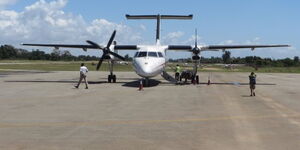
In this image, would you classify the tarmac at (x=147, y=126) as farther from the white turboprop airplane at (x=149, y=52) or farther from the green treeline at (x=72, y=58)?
the green treeline at (x=72, y=58)

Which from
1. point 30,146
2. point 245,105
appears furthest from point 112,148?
point 245,105

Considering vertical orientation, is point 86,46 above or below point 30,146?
above

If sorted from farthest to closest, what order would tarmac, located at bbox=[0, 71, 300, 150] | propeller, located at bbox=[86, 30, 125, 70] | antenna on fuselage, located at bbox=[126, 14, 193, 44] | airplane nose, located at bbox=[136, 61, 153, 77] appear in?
antenna on fuselage, located at bbox=[126, 14, 193, 44] → propeller, located at bbox=[86, 30, 125, 70] → airplane nose, located at bbox=[136, 61, 153, 77] → tarmac, located at bbox=[0, 71, 300, 150]

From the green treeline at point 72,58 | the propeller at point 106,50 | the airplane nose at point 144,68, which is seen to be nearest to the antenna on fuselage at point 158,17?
the propeller at point 106,50

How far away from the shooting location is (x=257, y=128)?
998cm

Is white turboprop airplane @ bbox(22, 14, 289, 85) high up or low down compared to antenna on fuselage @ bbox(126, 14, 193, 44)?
down

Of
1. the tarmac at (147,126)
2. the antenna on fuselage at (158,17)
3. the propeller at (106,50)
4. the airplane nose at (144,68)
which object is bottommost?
the tarmac at (147,126)

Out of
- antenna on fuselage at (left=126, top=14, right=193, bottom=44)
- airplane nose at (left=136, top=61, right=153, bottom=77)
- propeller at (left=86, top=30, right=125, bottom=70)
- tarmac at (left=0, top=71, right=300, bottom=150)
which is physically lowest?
tarmac at (left=0, top=71, right=300, bottom=150)

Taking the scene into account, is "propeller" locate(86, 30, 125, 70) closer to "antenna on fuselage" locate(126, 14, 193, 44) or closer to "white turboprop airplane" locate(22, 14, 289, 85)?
"white turboprop airplane" locate(22, 14, 289, 85)

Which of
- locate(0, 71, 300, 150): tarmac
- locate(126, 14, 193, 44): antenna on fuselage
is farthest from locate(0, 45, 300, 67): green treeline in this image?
locate(0, 71, 300, 150): tarmac

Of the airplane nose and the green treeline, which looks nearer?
the airplane nose

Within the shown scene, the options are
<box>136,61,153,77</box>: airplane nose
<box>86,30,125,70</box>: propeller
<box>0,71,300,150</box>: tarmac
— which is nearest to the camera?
<box>0,71,300,150</box>: tarmac

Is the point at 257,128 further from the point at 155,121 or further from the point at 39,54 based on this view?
the point at 39,54

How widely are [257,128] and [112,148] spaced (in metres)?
4.31
